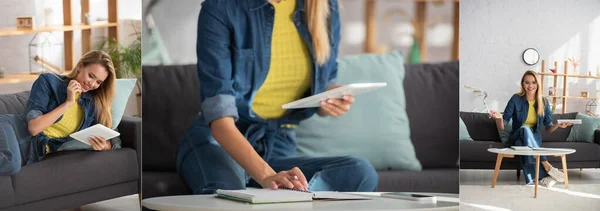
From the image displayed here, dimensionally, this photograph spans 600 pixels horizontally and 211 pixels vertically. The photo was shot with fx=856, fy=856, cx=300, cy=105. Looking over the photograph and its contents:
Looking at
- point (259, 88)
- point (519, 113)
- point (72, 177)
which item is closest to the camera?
point (72, 177)

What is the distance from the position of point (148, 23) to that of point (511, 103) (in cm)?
159

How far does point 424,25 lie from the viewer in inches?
147

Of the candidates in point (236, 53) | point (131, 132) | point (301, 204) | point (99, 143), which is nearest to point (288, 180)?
point (301, 204)

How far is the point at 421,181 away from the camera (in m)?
3.75

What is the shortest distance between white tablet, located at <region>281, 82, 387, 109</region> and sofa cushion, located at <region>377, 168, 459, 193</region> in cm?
38

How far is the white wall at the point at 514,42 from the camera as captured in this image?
3664mm

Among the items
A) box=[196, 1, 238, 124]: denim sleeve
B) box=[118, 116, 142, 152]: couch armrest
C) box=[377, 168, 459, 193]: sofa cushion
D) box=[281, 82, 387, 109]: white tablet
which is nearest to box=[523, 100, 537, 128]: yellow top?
box=[377, 168, 459, 193]: sofa cushion

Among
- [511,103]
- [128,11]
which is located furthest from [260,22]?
[511,103]

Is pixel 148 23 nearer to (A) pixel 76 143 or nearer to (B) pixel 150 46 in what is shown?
(B) pixel 150 46

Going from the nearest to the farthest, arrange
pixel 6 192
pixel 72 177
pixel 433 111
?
pixel 6 192 → pixel 72 177 → pixel 433 111

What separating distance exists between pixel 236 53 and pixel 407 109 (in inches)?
32.1

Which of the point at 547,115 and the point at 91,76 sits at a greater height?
the point at 91,76

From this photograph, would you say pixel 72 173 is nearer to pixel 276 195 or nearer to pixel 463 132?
pixel 276 195

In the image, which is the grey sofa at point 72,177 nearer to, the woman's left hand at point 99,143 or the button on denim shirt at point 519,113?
the woman's left hand at point 99,143
